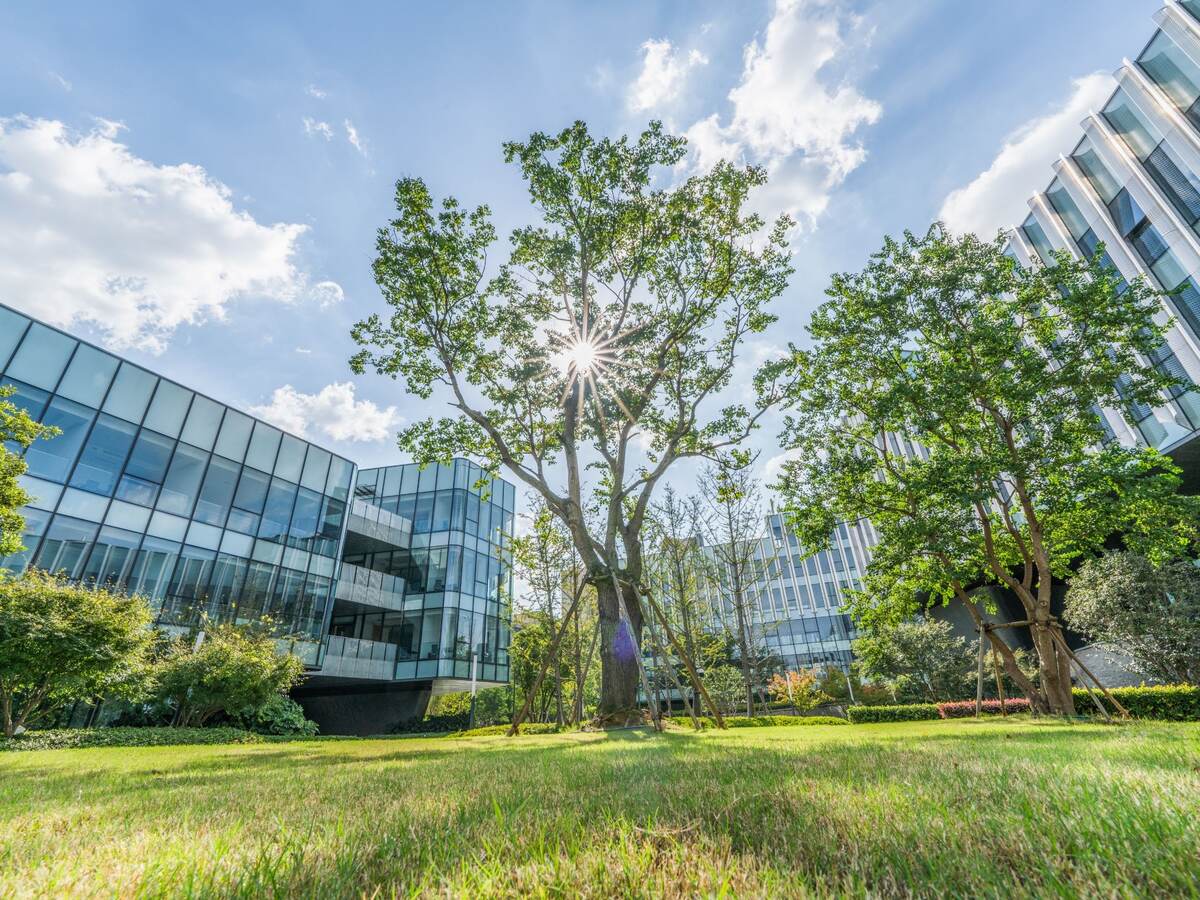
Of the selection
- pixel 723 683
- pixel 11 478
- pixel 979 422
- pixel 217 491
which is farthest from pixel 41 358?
pixel 723 683

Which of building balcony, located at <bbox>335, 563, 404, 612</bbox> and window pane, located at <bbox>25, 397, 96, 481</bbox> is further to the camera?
building balcony, located at <bbox>335, 563, 404, 612</bbox>

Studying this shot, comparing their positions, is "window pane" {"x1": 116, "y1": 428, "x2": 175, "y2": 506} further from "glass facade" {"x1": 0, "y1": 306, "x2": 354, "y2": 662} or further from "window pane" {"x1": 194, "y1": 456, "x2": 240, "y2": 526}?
"window pane" {"x1": 194, "y1": 456, "x2": 240, "y2": 526}

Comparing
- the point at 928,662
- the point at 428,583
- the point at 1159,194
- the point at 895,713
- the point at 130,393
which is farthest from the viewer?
the point at 428,583

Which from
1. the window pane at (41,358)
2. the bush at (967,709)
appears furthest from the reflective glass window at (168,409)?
the bush at (967,709)

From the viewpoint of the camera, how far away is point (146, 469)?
22.1 metres

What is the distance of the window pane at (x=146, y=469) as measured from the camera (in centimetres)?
2139

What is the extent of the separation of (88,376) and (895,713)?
36.9 metres

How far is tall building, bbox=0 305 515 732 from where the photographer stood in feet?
64.6

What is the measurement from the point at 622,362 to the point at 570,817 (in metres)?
13.7

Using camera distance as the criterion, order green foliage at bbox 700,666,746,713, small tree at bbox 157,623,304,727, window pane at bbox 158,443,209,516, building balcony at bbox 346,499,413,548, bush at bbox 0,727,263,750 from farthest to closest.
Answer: green foliage at bbox 700,666,746,713, building balcony at bbox 346,499,413,548, window pane at bbox 158,443,209,516, small tree at bbox 157,623,304,727, bush at bbox 0,727,263,750

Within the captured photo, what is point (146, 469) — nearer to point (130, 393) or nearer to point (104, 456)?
point (104, 456)

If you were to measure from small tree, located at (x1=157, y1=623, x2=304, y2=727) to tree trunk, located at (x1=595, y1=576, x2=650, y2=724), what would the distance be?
1386 centimetres

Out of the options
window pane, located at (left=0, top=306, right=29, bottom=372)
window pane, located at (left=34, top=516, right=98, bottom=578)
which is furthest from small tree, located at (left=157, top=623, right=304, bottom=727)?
window pane, located at (left=0, top=306, right=29, bottom=372)

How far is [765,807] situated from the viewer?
217 cm
